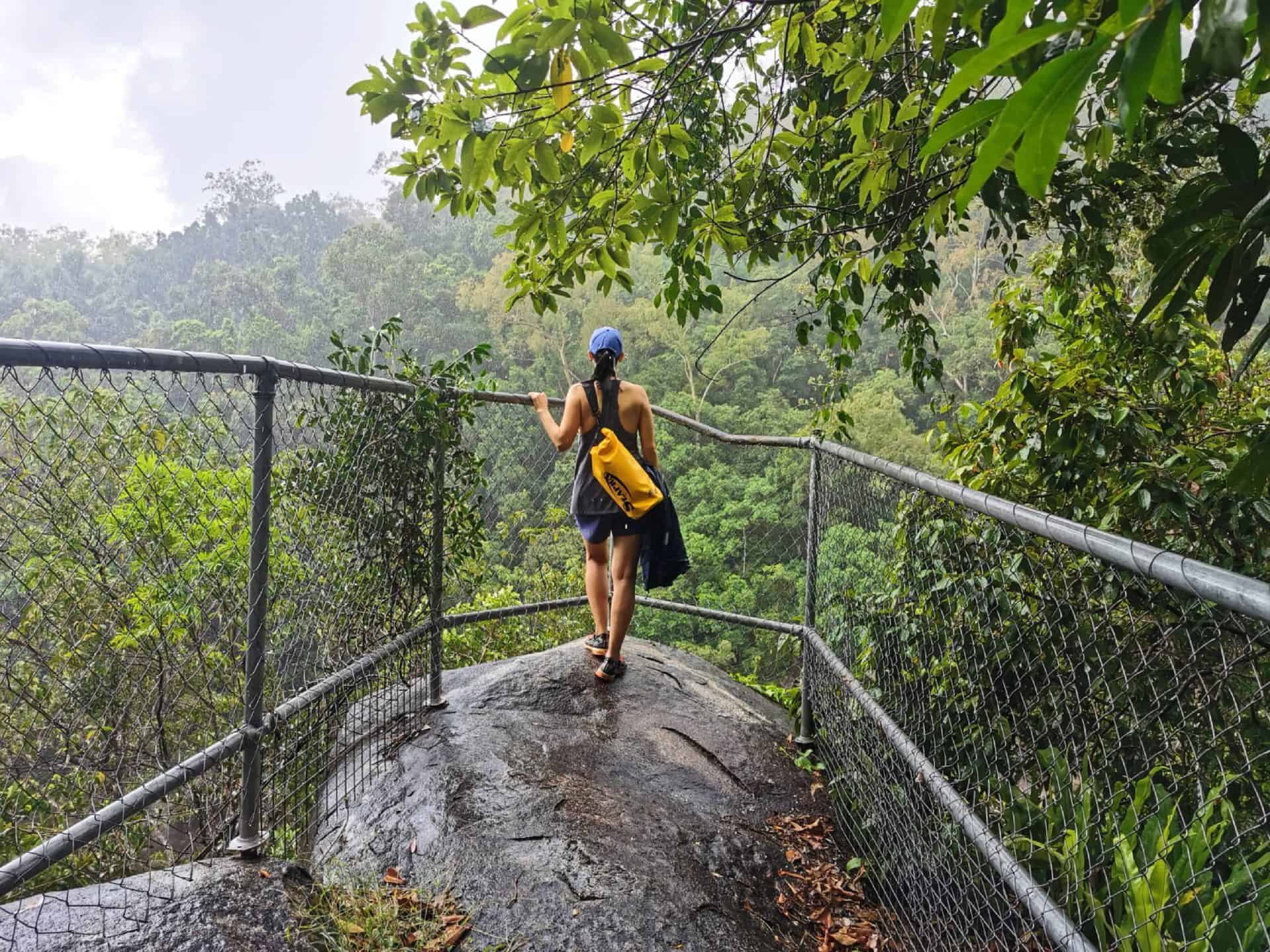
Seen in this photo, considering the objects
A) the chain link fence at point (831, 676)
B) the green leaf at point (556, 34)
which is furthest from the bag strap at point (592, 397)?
the green leaf at point (556, 34)

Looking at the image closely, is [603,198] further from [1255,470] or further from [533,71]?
[1255,470]

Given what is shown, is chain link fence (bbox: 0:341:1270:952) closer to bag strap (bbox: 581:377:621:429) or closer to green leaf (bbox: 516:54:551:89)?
bag strap (bbox: 581:377:621:429)

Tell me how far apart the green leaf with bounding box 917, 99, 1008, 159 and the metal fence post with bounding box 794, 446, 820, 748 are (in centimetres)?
276

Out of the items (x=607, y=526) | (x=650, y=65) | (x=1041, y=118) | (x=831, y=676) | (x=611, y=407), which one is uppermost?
(x=650, y=65)

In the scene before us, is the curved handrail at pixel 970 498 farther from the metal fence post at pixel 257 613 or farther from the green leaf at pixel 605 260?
the green leaf at pixel 605 260

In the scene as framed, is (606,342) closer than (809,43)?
No

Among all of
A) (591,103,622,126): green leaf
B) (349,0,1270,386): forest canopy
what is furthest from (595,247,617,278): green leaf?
(591,103,622,126): green leaf

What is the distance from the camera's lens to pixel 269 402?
189cm

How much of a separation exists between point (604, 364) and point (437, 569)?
1.10m

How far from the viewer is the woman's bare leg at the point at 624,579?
Result: 10.6 ft

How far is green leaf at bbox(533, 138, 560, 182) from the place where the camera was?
4.37 feet

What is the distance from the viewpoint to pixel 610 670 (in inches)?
132

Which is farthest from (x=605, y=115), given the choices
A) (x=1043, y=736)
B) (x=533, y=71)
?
(x=1043, y=736)

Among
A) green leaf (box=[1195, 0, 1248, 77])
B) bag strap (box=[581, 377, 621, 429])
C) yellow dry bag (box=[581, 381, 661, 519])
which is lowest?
yellow dry bag (box=[581, 381, 661, 519])
